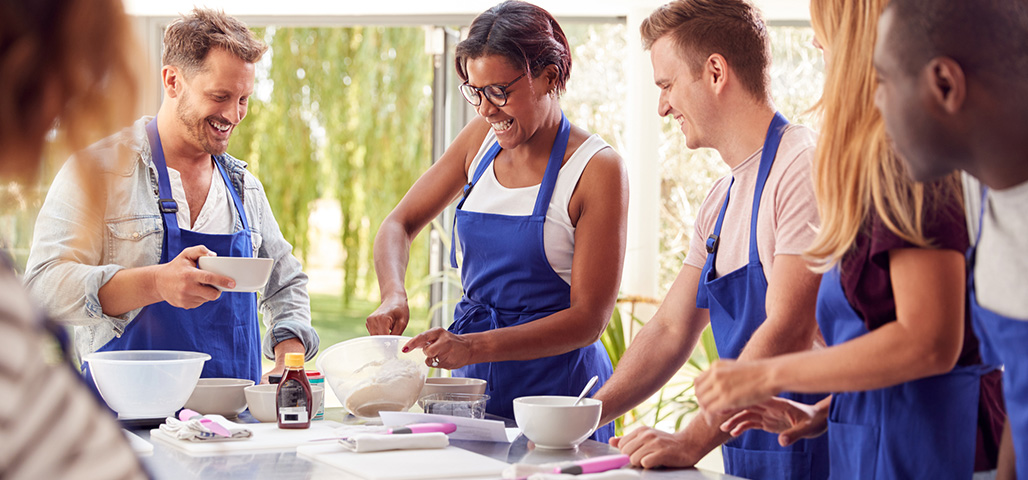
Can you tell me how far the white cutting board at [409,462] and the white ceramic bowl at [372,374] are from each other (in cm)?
30

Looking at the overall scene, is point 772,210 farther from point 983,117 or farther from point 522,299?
point 522,299

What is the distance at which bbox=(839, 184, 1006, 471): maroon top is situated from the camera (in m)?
1.19

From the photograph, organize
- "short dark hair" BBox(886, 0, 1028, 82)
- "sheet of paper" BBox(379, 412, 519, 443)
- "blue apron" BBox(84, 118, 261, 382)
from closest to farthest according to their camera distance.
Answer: "short dark hair" BBox(886, 0, 1028, 82), "sheet of paper" BBox(379, 412, 519, 443), "blue apron" BBox(84, 118, 261, 382)

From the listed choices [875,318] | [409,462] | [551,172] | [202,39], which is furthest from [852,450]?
[202,39]

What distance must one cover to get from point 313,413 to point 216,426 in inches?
10.8

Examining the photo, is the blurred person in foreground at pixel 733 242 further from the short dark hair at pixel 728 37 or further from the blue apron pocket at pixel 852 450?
the blue apron pocket at pixel 852 450

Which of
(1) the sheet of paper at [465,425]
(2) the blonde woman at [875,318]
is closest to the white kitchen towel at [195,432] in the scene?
(1) the sheet of paper at [465,425]

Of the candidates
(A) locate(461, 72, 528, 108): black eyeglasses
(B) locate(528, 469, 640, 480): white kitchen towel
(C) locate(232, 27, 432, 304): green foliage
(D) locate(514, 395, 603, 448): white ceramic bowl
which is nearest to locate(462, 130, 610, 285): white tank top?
(A) locate(461, 72, 528, 108): black eyeglasses

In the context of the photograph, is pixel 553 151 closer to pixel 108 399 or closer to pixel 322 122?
pixel 108 399

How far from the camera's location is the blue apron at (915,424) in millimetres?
1281

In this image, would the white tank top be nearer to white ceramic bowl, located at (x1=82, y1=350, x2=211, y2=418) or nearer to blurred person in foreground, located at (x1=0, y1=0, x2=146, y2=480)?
white ceramic bowl, located at (x1=82, y1=350, x2=211, y2=418)

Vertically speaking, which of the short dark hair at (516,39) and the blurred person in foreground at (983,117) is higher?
the short dark hair at (516,39)

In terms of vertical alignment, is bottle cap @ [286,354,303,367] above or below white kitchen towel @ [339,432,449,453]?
above

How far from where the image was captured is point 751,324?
1.71 meters
